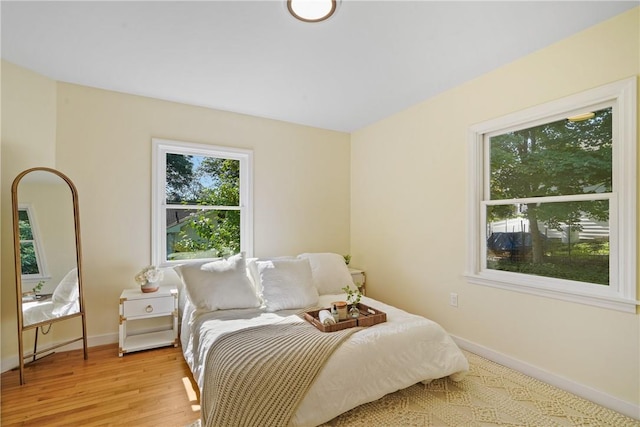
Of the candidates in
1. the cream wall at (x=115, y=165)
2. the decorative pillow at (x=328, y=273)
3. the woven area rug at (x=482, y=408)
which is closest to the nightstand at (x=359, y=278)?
the decorative pillow at (x=328, y=273)

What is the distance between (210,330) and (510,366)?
2416 millimetres

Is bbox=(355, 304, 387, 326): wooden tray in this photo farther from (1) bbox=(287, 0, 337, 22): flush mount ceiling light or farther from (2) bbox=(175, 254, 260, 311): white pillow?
(1) bbox=(287, 0, 337, 22): flush mount ceiling light

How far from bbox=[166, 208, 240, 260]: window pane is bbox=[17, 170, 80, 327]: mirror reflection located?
85 cm

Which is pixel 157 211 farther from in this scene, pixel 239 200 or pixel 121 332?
pixel 121 332

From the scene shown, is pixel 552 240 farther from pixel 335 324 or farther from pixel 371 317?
pixel 335 324

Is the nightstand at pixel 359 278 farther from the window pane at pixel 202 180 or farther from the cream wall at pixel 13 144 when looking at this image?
the cream wall at pixel 13 144

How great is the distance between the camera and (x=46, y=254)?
8.49 ft

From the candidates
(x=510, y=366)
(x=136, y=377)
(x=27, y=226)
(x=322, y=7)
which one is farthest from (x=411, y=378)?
(x=27, y=226)

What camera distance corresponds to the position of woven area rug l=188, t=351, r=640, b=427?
184 centimetres

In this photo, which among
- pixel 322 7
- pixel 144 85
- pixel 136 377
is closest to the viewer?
pixel 322 7

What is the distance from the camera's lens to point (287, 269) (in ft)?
9.52

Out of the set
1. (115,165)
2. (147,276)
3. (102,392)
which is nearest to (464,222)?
(147,276)

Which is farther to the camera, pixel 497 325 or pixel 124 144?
pixel 124 144

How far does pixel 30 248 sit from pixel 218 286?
1.57m
